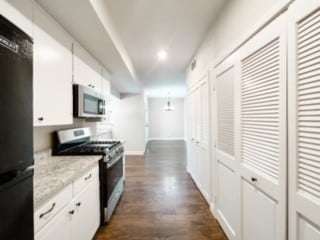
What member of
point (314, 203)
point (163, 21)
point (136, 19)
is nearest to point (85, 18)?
point (136, 19)

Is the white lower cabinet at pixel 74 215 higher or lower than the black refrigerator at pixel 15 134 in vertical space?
lower

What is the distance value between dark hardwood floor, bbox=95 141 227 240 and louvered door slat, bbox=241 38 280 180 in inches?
50.1

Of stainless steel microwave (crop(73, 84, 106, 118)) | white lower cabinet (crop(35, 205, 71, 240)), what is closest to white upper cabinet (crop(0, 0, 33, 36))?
stainless steel microwave (crop(73, 84, 106, 118))

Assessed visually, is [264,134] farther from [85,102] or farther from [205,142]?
[85,102]

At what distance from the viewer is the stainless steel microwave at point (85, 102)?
2.62 m

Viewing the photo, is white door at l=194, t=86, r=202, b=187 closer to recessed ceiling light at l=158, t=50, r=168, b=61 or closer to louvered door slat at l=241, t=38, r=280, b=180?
recessed ceiling light at l=158, t=50, r=168, b=61

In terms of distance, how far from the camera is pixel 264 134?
1.64 m

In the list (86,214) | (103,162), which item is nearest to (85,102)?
(103,162)

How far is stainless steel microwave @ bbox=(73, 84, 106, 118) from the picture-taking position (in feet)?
8.61

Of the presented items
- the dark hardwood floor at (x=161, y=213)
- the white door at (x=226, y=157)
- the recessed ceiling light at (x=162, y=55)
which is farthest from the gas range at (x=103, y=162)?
the recessed ceiling light at (x=162, y=55)

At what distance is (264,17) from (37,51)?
173cm

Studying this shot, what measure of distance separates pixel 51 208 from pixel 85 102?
5.33ft

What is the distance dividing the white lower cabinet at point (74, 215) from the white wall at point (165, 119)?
10.7 m

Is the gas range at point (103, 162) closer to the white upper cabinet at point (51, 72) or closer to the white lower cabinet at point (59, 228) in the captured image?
the white upper cabinet at point (51, 72)
